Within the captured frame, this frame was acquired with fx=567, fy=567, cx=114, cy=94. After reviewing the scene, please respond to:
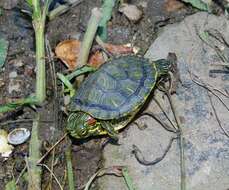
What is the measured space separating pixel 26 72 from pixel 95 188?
1093 millimetres

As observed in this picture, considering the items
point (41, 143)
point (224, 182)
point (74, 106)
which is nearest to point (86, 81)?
point (74, 106)

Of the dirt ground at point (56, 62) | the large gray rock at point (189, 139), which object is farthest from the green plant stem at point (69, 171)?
the large gray rock at point (189, 139)

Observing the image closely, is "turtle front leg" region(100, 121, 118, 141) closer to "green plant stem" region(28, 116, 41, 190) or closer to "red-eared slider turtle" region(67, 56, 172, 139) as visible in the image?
"red-eared slider turtle" region(67, 56, 172, 139)

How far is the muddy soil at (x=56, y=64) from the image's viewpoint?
3.80 m

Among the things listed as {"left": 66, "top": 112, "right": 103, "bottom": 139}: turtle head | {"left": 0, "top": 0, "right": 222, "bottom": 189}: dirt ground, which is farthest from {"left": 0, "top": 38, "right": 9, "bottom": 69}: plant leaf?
{"left": 66, "top": 112, "right": 103, "bottom": 139}: turtle head

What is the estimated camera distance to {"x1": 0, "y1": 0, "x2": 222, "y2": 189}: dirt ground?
3.80 meters

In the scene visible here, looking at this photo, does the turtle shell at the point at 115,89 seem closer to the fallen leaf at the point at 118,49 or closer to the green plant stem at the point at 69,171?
the green plant stem at the point at 69,171

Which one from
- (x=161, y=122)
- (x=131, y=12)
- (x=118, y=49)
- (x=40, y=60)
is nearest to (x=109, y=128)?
(x=161, y=122)

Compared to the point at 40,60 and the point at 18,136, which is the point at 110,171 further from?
the point at 40,60

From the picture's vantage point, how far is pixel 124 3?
452 centimetres

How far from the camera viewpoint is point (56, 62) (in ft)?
14.0

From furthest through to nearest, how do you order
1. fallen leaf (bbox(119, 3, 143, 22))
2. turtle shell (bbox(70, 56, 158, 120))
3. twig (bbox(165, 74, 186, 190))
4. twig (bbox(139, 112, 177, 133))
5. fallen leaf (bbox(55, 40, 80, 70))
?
fallen leaf (bbox(119, 3, 143, 22)) < fallen leaf (bbox(55, 40, 80, 70)) < twig (bbox(139, 112, 177, 133)) < turtle shell (bbox(70, 56, 158, 120)) < twig (bbox(165, 74, 186, 190))

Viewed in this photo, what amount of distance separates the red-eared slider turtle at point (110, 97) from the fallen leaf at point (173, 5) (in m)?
0.83

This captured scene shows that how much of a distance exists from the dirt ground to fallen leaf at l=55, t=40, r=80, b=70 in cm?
7
